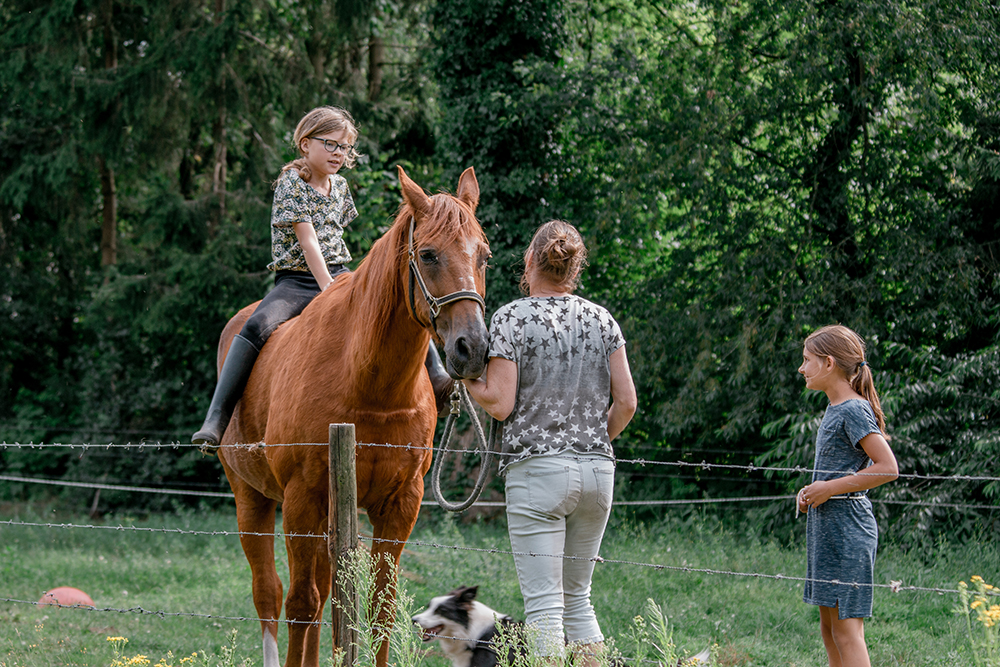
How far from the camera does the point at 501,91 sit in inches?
438

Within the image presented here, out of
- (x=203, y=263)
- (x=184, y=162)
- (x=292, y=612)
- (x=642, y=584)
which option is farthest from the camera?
(x=184, y=162)

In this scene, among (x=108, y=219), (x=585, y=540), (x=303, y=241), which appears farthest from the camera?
(x=108, y=219)

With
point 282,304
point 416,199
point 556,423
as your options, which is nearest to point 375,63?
point 282,304

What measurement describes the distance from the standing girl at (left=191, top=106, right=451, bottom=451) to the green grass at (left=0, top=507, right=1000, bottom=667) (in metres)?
1.33

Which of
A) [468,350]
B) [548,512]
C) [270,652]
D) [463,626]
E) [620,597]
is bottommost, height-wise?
[620,597]

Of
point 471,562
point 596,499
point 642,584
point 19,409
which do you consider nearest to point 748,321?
point 642,584

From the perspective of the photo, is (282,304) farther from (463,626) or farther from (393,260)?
(463,626)

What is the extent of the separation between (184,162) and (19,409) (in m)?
6.29

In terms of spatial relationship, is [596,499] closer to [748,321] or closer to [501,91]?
[748,321]

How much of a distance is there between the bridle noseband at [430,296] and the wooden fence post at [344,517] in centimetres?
56

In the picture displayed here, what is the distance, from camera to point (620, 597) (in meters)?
6.30

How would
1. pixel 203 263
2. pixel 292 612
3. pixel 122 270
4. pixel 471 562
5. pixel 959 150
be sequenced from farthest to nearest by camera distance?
pixel 122 270 → pixel 203 263 → pixel 959 150 → pixel 471 562 → pixel 292 612

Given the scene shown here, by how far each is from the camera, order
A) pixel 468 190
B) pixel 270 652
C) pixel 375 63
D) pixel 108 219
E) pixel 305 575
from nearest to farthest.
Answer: pixel 468 190, pixel 305 575, pixel 270 652, pixel 375 63, pixel 108 219

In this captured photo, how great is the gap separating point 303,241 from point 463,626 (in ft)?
7.64
